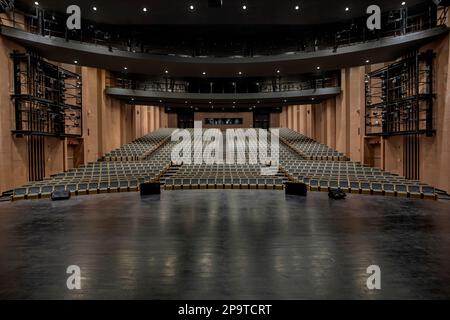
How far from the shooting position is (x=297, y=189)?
9875 mm

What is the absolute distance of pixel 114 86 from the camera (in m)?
19.8

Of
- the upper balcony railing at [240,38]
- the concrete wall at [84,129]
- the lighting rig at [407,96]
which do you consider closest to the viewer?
the concrete wall at [84,129]

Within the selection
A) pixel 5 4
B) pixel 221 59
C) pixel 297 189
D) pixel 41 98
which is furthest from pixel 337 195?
pixel 5 4

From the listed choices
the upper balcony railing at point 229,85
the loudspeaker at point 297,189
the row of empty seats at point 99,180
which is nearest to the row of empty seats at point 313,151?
Answer: the upper balcony railing at point 229,85

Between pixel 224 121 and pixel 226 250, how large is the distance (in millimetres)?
25734

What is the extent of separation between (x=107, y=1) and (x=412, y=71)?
12317 mm

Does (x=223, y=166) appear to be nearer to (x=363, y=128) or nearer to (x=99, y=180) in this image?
(x=99, y=180)

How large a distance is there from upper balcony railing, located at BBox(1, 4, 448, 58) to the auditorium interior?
96mm

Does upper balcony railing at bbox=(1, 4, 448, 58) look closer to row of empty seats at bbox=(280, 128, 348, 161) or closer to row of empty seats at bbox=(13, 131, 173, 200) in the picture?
row of empty seats at bbox=(13, 131, 173, 200)

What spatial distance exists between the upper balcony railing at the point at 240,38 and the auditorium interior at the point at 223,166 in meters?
0.10

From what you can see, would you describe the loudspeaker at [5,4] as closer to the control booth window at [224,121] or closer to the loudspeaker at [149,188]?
the loudspeaker at [149,188]

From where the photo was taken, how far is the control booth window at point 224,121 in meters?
29.6

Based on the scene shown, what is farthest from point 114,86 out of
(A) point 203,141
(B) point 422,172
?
(B) point 422,172

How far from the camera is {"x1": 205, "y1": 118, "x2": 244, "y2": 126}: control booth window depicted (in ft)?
97.2
